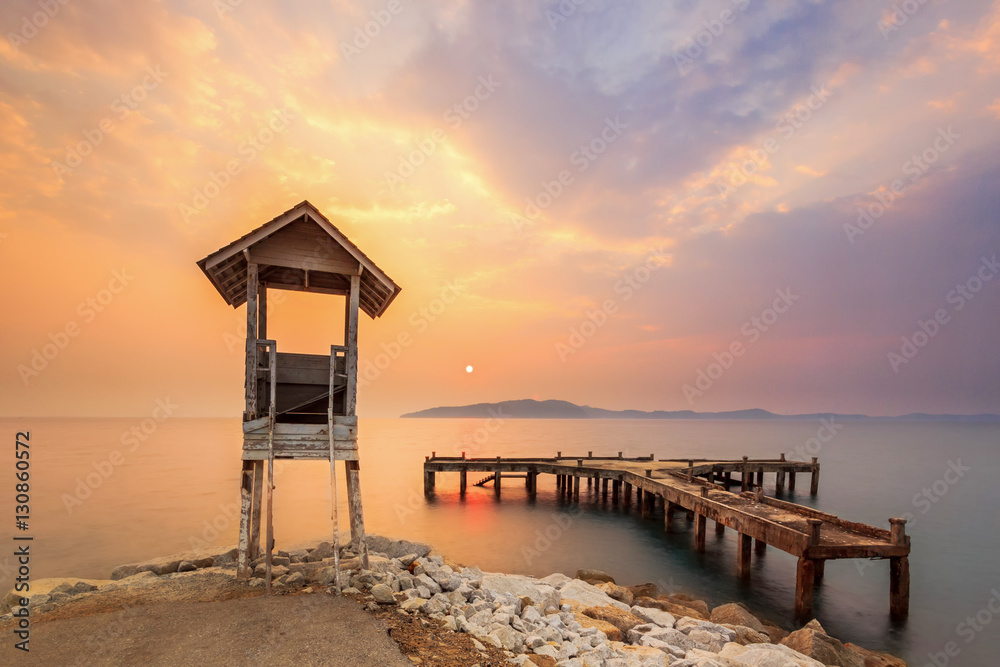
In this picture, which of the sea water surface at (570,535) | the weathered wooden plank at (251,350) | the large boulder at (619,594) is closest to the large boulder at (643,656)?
the large boulder at (619,594)

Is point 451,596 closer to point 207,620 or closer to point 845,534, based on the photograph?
point 207,620

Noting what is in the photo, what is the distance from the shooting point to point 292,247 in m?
11.8

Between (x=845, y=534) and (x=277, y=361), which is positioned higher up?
(x=277, y=361)

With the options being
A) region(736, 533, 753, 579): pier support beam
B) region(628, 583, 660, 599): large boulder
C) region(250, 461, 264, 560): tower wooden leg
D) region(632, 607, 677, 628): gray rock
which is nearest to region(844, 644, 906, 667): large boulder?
region(632, 607, 677, 628): gray rock

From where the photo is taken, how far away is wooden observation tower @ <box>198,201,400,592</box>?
11117 millimetres

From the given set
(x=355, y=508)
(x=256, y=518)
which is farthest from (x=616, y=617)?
(x=256, y=518)

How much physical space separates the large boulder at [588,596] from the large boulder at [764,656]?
2.99 meters

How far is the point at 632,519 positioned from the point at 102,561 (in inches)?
1098

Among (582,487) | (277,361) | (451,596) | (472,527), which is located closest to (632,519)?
(472,527)

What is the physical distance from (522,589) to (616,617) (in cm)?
237

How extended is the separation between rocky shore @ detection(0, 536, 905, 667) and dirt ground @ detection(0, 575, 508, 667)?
0.07m

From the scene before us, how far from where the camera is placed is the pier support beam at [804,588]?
51.0 ft

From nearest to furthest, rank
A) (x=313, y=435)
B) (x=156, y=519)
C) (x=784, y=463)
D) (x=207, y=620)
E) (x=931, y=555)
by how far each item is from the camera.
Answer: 1. (x=207, y=620)
2. (x=313, y=435)
3. (x=931, y=555)
4. (x=156, y=519)
5. (x=784, y=463)

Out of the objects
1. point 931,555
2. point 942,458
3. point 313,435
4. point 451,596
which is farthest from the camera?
point 942,458
